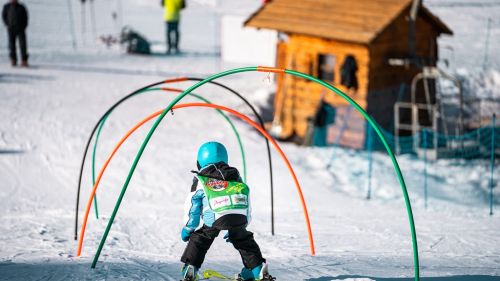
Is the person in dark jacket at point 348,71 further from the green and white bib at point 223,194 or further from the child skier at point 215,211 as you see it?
the green and white bib at point 223,194

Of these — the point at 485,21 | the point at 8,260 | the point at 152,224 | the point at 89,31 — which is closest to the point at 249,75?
the point at 89,31

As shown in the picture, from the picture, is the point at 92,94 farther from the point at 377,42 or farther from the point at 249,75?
the point at 377,42

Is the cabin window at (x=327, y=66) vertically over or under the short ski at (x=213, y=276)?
over

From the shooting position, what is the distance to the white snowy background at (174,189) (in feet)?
27.7

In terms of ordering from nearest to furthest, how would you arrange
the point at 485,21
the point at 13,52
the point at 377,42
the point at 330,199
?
1. the point at 330,199
2. the point at 377,42
3. the point at 13,52
4. the point at 485,21

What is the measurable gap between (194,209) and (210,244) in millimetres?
379

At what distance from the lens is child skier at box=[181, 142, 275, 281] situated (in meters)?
6.48

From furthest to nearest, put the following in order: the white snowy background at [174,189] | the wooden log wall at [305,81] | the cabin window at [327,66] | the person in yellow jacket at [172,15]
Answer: the person in yellow jacket at [172,15], the cabin window at [327,66], the wooden log wall at [305,81], the white snowy background at [174,189]

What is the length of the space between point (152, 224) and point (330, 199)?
11.6 ft

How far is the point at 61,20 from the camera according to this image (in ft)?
85.9

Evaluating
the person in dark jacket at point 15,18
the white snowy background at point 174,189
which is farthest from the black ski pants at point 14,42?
the white snowy background at point 174,189

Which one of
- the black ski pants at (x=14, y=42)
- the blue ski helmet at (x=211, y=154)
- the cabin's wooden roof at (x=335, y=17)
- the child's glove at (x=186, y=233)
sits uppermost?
the cabin's wooden roof at (x=335, y=17)

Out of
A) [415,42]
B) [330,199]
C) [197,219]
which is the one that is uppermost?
[415,42]

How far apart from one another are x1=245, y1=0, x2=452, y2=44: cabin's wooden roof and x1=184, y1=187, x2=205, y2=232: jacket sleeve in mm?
10065
